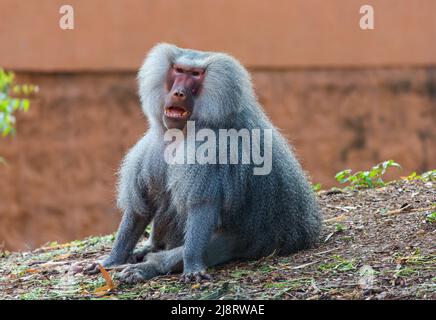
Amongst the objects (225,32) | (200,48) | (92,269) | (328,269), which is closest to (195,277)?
(328,269)

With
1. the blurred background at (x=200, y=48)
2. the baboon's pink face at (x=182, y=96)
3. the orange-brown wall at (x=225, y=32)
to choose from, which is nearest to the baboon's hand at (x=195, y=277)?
the baboon's pink face at (x=182, y=96)

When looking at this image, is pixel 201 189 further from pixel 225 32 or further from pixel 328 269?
pixel 225 32

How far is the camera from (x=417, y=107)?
11.9m

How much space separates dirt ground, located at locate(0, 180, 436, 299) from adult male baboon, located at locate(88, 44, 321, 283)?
0.17 metres

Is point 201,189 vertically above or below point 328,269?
above

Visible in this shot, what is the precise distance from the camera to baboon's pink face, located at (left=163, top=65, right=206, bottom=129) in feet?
19.8

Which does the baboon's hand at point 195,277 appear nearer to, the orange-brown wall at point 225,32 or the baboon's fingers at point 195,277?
the baboon's fingers at point 195,277

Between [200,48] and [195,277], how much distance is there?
6136mm

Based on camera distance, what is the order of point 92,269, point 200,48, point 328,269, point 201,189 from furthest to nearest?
1. point 200,48
2. point 92,269
3. point 201,189
4. point 328,269

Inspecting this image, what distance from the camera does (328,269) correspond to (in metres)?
5.82

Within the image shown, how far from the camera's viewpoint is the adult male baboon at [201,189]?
19.8 ft

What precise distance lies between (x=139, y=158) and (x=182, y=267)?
94cm
